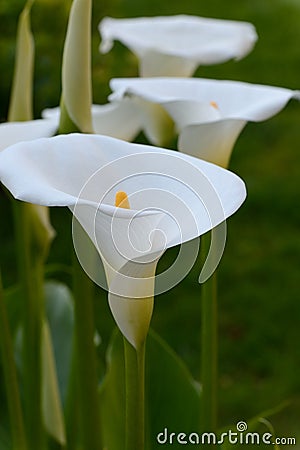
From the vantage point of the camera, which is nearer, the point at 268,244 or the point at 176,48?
the point at 176,48

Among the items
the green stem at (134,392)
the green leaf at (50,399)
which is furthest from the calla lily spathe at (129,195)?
the green leaf at (50,399)

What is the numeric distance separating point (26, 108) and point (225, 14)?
89.6 inches

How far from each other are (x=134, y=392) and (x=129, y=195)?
0.34 feet

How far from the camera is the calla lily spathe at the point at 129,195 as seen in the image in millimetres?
365

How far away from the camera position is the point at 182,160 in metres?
0.41

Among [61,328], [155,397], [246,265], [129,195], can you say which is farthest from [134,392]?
[246,265]

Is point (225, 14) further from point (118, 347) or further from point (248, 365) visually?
point (118, 347)

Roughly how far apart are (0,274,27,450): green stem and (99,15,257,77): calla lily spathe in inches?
10.5

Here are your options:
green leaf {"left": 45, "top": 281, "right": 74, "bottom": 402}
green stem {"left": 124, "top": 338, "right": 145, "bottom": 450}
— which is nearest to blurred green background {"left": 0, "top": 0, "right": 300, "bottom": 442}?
green leaf {"left": 45, "top": 281, "right": 74, "bottom": 402}

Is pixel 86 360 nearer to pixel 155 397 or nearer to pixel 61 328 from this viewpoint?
pixel 155 397

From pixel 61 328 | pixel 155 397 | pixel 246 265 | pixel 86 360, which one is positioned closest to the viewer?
pixel 86 360

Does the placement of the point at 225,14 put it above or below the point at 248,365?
above

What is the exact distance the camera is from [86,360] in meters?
0.52

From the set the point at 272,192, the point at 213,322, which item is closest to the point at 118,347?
the point at 213,322
